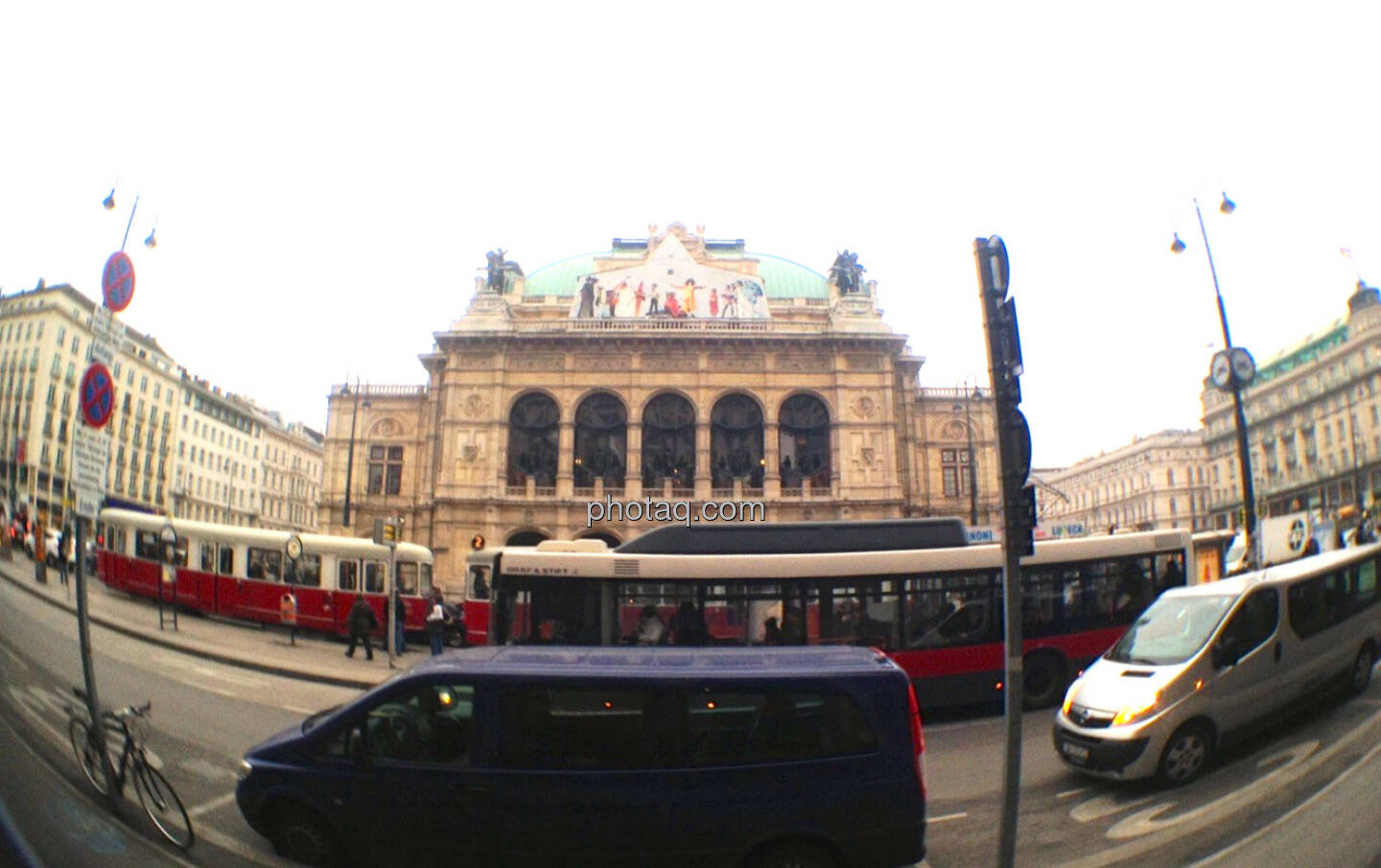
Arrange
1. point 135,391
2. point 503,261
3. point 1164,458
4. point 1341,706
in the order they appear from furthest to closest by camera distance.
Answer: point 503,261, point 1164,458, point 1341,706, point 135,391

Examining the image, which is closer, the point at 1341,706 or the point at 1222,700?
the point at 1222,700

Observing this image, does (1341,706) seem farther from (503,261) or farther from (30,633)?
(503,261)

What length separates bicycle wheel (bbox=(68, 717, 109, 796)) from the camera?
6.00ft

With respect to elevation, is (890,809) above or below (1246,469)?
below

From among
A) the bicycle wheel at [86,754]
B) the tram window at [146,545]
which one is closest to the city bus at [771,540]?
the tram window at [146,545]

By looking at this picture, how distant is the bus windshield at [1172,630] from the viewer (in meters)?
4.47

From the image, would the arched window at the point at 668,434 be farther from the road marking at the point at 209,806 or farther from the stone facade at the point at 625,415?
the road marking at the point at 209,806

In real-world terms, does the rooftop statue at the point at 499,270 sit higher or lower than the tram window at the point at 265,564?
higher

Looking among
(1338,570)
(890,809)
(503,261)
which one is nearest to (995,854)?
(890,809)

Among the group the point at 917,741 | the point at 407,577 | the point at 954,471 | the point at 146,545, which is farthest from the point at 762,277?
the point at 146,545

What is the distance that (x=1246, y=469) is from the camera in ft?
15.8

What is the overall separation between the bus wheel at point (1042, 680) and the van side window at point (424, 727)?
667 centimetres

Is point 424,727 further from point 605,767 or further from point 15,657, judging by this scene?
point 15,657

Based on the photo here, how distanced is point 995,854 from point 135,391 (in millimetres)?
4120
